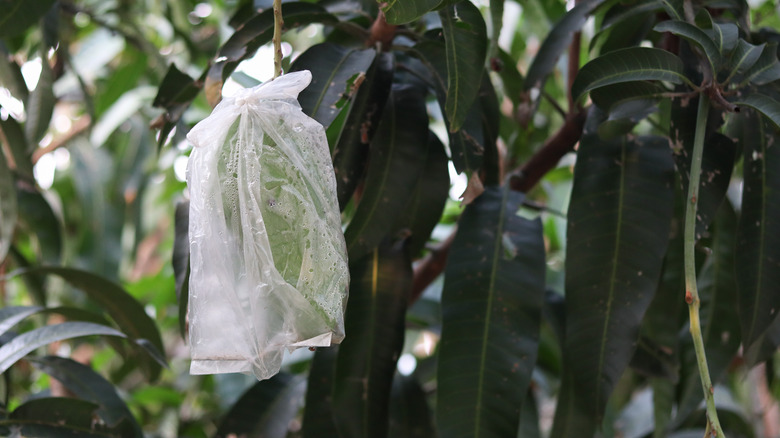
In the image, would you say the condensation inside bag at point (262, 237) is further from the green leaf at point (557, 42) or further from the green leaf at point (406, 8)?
the green leaf at point (557, 42)

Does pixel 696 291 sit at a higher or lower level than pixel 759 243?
higher

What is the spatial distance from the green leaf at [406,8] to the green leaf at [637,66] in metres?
0.20

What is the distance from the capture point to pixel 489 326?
823 mm

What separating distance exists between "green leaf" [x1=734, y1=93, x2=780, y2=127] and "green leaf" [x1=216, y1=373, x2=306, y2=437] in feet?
2.33

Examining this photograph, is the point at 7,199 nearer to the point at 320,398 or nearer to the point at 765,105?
the point at 320,398

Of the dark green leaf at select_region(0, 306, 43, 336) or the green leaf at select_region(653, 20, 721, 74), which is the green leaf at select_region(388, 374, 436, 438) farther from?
the green leaf at select_region(653, 20, 721, 74)

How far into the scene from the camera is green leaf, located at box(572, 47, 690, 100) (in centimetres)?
74

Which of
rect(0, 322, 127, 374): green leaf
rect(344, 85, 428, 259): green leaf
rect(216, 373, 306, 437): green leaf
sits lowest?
rect(216, 373, 306, 437): green leaf

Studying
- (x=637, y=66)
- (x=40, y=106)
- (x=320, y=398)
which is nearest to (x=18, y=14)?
(x=40, y=106)

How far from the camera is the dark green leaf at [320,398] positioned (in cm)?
96

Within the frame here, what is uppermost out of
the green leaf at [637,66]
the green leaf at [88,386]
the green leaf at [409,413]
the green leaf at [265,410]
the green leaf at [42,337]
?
the green leaf at [637,66]

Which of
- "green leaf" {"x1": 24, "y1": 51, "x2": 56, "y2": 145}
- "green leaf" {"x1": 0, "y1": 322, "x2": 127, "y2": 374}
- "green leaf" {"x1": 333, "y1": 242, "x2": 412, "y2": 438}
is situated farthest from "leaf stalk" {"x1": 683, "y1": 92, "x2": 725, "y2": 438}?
"green leaf" {"x1": 24, "y1": 51, "x2": 56, "y2": 145}

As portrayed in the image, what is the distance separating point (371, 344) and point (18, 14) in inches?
22.8

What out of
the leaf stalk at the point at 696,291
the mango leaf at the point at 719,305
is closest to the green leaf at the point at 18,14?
the leaf stalk at the point at 696,291
